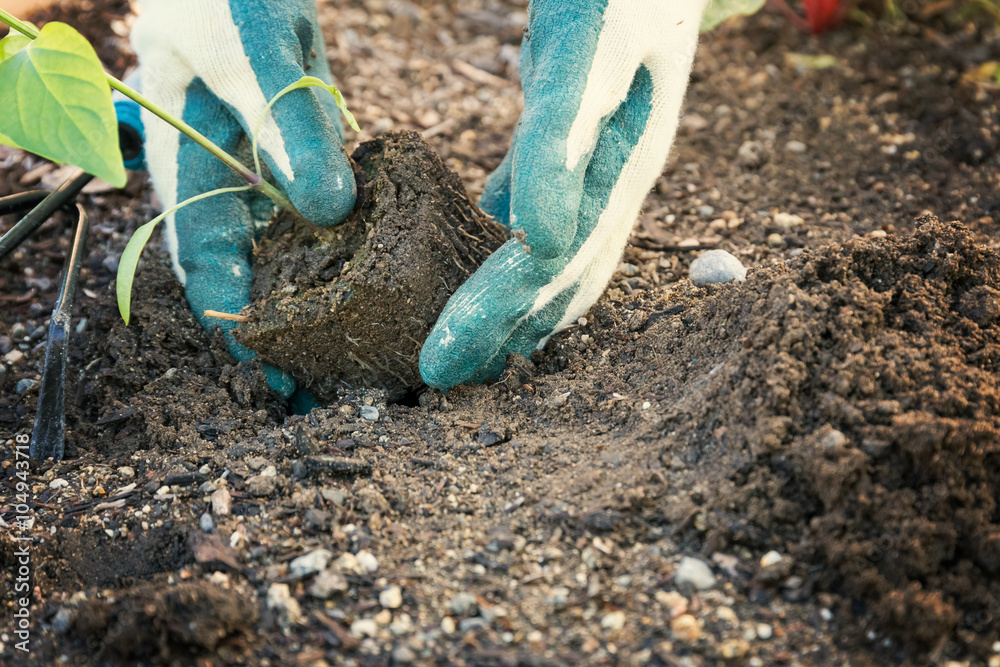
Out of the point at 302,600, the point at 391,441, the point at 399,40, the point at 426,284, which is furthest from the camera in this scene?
the point at 399,40

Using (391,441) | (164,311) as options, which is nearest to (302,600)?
(391,441)

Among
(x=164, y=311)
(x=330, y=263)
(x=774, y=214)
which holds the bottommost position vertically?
(x=774, y=214)

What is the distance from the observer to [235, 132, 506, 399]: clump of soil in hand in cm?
141

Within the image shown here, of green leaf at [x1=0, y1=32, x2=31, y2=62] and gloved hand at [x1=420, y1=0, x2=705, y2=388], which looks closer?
green leaf at [x1=0, y1=32, x2=31, y2=62]

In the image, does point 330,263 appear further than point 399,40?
No

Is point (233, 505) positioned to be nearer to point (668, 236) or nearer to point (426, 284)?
point (426, 284)

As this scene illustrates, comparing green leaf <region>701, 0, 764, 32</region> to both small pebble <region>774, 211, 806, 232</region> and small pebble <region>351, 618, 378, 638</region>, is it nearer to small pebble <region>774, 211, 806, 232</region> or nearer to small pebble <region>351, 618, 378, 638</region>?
small pebble <region>774, 211, 806, 232</region>

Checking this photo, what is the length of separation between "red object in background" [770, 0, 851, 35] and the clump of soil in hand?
1768mm

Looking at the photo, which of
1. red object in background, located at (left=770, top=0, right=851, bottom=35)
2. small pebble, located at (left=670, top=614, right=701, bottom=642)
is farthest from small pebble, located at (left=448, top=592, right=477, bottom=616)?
red object in background, located at (left=770, top=0, right=851, bottom=35)

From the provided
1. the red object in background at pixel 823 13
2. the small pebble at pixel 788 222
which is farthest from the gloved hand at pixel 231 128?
the red object in background at pixel 823 13

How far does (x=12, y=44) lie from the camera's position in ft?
3.72

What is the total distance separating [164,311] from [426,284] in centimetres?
62

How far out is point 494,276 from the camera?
136cm

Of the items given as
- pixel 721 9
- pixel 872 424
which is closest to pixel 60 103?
pixel 872 424
